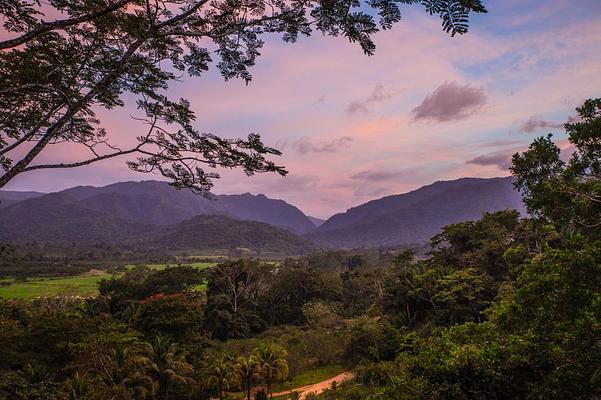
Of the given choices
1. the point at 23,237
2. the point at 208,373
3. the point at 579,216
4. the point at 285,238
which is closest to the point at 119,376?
the point at 208,373

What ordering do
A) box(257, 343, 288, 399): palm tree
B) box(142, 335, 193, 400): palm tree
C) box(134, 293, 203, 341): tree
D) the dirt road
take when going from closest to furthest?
box(142, 335, 193, 400): palm tree → box(257, 343, 288, 399): palm tree → the dirt road → box(134, 293, 203, 341): tree

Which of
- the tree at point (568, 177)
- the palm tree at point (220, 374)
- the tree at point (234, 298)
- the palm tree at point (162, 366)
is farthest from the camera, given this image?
the tree at point (234, 298)

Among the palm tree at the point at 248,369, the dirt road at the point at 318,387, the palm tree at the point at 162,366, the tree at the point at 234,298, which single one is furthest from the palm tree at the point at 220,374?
the tree at the point at 234,298

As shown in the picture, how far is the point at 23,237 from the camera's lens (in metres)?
180

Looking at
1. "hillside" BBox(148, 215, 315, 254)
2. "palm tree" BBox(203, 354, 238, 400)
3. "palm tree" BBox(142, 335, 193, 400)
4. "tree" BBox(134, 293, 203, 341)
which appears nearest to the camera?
"palm tree" BBox(142, 335, 193, 400)

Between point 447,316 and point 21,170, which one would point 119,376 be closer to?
point 21,170

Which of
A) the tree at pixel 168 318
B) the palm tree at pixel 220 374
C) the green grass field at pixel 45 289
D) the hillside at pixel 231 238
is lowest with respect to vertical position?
the palm tree at pixel 220 374

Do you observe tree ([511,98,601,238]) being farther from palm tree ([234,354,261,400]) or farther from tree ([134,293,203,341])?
tree ([134,293,203,341])

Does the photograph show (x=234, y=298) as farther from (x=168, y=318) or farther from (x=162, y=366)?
(x=162, y=366)

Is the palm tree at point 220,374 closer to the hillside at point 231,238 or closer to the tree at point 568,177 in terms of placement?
the tree at point 568,177

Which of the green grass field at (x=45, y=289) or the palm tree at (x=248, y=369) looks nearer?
the palm tree at (x=248, y=369)

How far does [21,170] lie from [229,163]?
2.57m

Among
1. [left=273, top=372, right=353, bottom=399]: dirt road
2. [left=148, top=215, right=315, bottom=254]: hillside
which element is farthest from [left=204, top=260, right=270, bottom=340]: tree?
[left=148, top=215, right=315, bottom=254]: hillside

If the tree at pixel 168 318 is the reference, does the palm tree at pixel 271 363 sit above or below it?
below
